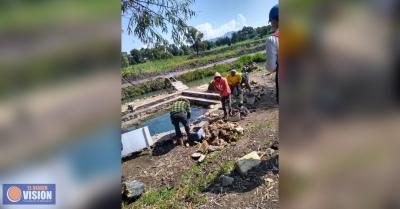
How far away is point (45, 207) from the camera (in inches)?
58.2

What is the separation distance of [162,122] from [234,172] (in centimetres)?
441

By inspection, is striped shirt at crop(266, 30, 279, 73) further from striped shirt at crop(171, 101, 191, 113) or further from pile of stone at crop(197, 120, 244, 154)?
striped shirt at crop(171, 101, 191, 113)

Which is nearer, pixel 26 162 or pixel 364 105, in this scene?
pixel 364 105

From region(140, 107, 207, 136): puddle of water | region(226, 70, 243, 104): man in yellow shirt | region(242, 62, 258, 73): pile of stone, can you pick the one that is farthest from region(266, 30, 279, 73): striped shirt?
region(242, 62, 258, 73): pile of stone

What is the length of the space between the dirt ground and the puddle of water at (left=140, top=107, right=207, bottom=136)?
4.71 feet

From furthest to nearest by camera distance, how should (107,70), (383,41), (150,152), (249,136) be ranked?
(150,152), (249,136), (107,70), (383,41)

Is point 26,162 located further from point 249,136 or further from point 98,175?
point 249,136

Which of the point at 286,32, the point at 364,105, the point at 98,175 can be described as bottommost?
the point at 98,175

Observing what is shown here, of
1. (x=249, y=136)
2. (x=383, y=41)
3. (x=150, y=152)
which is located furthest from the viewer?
(x=150, y=152)

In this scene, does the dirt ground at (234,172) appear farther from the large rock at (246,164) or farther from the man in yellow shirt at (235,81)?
the man in yellow shirt at (235,81)

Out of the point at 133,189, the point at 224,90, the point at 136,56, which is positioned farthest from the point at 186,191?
the point at 224,90

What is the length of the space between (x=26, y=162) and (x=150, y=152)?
12.6ft

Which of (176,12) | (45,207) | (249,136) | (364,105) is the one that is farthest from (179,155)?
(364,105)

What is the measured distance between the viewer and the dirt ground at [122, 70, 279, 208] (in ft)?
9.71
